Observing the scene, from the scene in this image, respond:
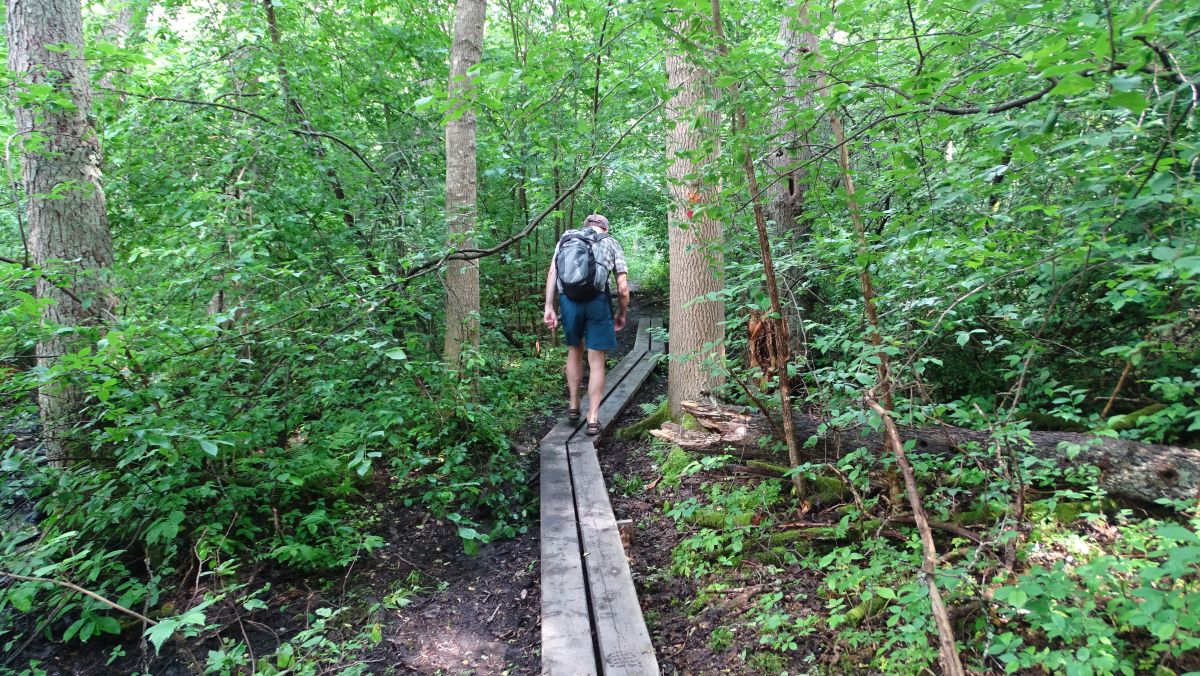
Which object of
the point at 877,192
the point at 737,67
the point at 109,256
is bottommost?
the point at 109,256

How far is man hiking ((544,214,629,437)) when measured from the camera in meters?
5.42

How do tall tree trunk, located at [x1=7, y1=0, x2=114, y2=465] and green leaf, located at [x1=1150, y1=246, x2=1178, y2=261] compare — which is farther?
tall tree trunk, located at [x1=7, y1=0, x2=114, y2=465]

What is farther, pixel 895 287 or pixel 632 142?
pixel 632 142

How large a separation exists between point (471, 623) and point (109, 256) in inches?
146

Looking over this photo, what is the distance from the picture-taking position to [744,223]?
13.5 feet

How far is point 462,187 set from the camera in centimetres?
575

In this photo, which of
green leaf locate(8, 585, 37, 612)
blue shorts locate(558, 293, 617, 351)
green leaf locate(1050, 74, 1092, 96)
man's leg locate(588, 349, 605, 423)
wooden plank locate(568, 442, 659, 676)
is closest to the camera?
green leaf locate(1050, 74, 1092, 96)

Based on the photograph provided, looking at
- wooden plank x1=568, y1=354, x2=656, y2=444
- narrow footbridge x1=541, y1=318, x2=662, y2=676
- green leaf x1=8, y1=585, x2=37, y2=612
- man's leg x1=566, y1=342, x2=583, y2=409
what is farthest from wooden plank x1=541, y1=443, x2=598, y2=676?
green leaf x1=8, y1=585, x2=37, y2=612

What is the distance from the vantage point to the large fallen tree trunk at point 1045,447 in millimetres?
3031

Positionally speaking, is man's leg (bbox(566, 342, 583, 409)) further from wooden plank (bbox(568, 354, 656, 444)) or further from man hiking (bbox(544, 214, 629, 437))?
wooden plank (bbox(568, 354, 656, 444))

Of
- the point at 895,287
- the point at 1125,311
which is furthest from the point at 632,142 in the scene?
the point at 1125,311

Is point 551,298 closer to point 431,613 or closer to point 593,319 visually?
point 593,319

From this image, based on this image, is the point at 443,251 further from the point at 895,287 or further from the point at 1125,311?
the point at 1125,311

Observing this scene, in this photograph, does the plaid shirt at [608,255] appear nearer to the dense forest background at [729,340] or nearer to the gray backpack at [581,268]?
the gray backpack at [581,268]
